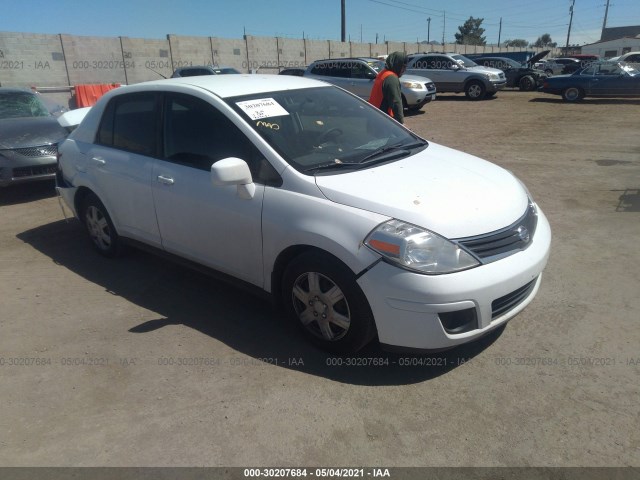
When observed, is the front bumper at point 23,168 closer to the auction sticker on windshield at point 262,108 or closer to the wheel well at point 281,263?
the auction sticker on windshield at point 262,108

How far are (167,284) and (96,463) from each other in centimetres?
206

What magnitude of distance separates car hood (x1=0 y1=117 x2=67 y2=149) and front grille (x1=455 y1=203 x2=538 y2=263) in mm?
6850

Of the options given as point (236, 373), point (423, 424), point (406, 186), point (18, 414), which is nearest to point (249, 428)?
point (236, 373)

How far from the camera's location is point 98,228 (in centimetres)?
490

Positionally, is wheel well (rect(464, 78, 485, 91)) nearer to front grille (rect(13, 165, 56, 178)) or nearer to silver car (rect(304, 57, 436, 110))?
silver car (rect(304, 57, 436, 110))

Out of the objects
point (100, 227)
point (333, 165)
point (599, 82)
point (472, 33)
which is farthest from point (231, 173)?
point (472, 33)

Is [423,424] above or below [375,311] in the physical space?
below

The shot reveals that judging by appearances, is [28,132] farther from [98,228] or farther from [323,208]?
[323,208]

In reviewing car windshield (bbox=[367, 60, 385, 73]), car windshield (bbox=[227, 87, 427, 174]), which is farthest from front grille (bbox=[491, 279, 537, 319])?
car windshield (bbox=[367, 60, 385, 73])

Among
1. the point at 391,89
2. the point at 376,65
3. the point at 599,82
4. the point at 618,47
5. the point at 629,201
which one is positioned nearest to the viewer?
the point at 391,89

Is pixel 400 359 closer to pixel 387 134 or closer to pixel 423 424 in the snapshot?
pixel 423 424

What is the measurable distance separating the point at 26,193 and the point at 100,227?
374 cm

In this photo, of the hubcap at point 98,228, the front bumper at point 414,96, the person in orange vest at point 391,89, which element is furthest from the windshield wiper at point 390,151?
the front bumper at point 414,96

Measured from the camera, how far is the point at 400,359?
10.4 ft
